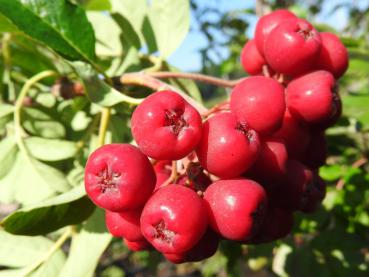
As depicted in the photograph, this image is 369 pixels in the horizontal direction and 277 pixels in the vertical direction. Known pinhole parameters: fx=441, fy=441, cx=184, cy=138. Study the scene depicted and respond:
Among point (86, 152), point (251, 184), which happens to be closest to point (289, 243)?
point (86, 152)

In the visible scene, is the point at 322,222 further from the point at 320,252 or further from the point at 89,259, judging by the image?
the point at 89,259

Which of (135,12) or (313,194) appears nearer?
(313,194)

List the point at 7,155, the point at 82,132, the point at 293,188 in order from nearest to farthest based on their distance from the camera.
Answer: the point at 293,188, the point at 7,155, the point at 82,132

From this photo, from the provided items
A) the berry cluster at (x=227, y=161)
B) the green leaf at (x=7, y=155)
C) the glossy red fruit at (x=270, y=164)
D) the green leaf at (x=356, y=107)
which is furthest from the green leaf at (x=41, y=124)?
the green leaf at (x=356, y=107)

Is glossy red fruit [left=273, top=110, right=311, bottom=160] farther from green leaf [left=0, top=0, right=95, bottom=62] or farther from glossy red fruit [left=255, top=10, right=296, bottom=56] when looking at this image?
green leaf [left=0, top=0, right=95, bottom=62]

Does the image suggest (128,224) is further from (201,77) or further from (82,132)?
(82,132)

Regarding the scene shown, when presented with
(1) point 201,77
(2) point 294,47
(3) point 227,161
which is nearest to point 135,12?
(1) point 201,77
